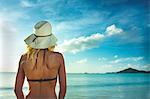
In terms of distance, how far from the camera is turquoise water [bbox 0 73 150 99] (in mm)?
3699

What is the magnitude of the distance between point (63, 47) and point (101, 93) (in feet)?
1.89

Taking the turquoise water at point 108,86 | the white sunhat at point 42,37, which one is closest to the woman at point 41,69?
the white sunhat at point 42,37

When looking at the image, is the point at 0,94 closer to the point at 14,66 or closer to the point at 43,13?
the point at 14,66

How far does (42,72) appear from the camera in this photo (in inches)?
116

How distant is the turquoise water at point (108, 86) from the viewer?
3.70 m

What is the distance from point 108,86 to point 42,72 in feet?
3.41

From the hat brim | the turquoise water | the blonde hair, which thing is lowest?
the turquoise water

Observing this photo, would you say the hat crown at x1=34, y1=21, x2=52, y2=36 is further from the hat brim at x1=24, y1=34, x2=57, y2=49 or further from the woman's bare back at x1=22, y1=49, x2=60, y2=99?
the woman's bare back at x1=22, y1=49, x2=60, y2=99

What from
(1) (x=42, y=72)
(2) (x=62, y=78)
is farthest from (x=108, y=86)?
(1) (x=42, y=72)

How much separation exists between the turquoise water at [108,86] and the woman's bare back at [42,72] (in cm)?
68

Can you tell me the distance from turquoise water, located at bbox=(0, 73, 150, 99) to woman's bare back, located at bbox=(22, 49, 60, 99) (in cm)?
68

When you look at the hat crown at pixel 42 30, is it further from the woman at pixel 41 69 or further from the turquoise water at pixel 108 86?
the turquoise water at pixel 108 86

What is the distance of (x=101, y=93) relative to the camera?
3715 millimetres

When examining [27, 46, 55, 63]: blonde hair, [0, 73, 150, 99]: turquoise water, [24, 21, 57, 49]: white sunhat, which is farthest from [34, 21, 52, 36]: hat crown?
[0, 73, 150, 99]: turquoise water
